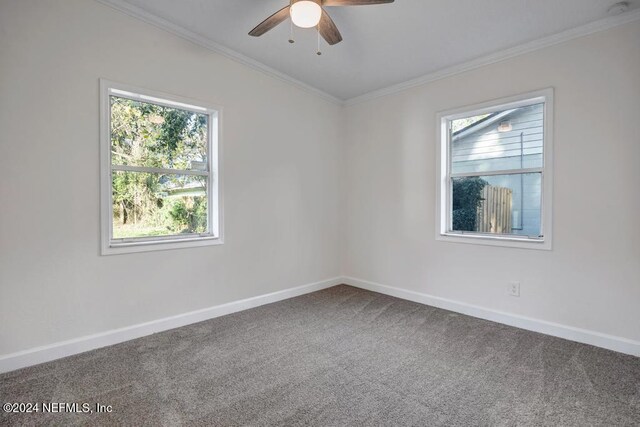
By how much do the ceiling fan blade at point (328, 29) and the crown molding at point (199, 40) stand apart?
1.31m

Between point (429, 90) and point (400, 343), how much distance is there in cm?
278

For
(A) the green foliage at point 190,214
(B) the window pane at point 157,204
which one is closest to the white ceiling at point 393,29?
(B) the window pane at point 157,204

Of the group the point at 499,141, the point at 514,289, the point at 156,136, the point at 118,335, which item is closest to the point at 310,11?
the point at 156,136

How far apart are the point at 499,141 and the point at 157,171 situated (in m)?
3.36

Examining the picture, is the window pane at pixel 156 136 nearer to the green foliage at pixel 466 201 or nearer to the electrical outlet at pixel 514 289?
the green foliage at pixel 466 201

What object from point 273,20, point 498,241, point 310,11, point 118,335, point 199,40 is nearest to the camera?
point 310,11

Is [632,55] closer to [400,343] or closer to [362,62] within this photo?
[362,62]

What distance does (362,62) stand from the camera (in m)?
3.46

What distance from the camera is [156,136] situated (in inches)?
118

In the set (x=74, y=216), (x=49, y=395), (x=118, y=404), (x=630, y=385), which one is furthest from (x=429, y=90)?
(x=49, y=395)

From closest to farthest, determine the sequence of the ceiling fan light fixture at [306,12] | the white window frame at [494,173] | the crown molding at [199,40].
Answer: the ceiling fan light fixture at [306,12]
the crown molding at [199,40]
the white window frame at [494,173]

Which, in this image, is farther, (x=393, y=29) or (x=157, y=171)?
(x=157, y=171)

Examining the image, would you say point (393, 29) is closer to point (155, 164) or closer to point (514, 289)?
point (155, 164)

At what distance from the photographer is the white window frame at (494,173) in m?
2.91
